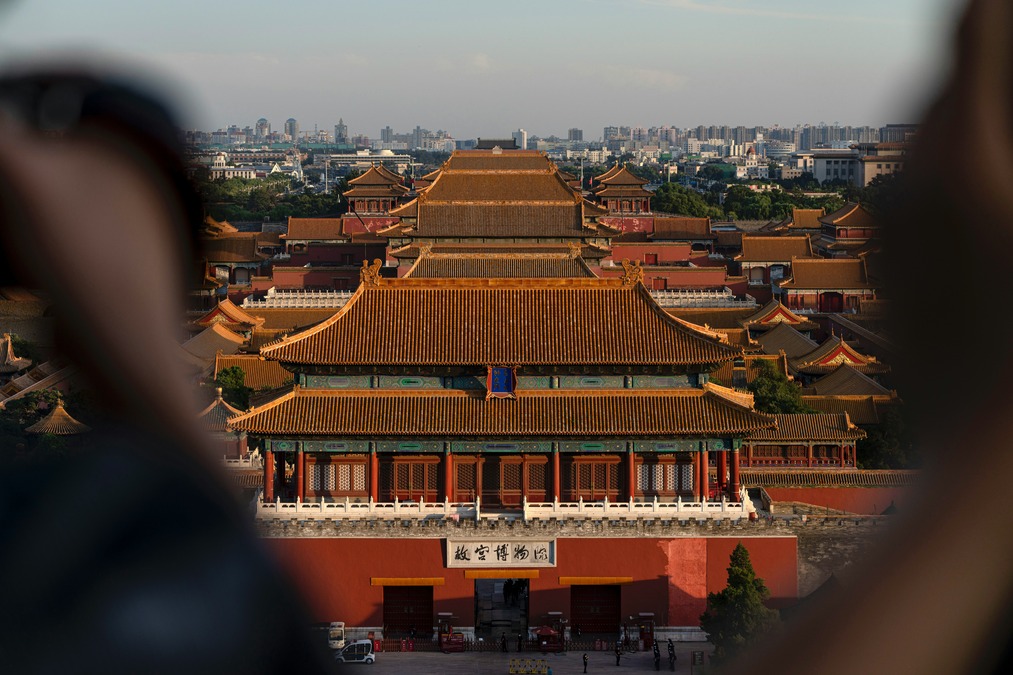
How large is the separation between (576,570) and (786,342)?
21319 mm

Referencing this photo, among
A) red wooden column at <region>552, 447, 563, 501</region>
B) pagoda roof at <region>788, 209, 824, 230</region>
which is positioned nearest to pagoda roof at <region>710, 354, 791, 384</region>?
red wooden column at <region>552, 447, 563, 501</region>

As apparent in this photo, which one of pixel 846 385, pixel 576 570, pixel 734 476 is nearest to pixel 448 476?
pixel 576 570

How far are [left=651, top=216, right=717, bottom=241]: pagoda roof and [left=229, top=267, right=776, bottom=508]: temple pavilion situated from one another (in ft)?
130

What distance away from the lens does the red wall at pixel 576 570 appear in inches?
772

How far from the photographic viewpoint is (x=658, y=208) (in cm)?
8888

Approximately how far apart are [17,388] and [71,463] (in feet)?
113

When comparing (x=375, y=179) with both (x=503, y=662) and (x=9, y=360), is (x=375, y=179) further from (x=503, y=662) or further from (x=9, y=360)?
(x=503, y=662)

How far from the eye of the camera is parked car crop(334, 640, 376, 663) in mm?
18567

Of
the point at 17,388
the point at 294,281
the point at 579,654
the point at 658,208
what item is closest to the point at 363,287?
the point at 579,654

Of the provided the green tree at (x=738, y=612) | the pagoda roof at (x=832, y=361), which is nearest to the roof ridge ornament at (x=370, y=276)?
the green tree at (x=738, y=612)

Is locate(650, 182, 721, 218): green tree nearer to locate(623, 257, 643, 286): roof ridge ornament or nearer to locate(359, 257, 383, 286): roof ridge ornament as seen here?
locate(623, 257, 643, 286): roof ridge ornament

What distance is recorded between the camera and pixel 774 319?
43.4 m

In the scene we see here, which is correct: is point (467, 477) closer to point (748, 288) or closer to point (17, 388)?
point (17, 388)

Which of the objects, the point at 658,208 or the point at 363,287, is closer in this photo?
the point at 363,287
